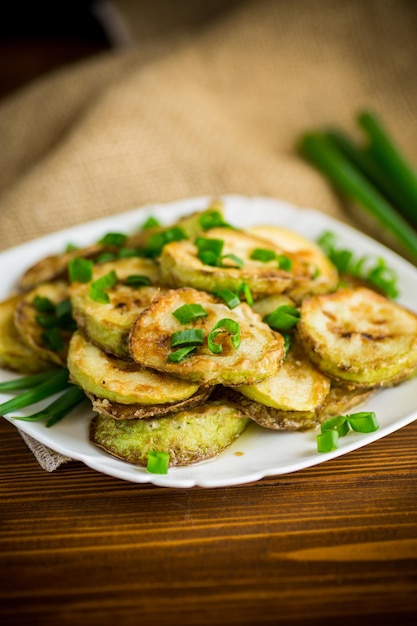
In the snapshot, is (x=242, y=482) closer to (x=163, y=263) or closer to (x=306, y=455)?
(x=306, y=455)

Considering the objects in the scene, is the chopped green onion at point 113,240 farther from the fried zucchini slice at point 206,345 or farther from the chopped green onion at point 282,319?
the chopped green onion at point 282,319

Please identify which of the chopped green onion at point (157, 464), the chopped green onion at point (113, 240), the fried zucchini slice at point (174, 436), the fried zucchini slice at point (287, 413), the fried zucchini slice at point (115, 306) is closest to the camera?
the chopped green onion at point (157, 464)

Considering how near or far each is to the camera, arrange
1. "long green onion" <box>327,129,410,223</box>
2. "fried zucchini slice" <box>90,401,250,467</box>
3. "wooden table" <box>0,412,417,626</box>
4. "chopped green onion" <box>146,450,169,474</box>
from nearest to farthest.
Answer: "wooden table" <box>0,412,417,626</box>, "chopped green onion" <box>146,450,169,474</box>, "fried zucchini slice" <box>90,401,250,467</box>, "long green onion" <box>327,129,410,223</box>

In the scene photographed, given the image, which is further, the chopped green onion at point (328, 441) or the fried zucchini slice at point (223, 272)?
the fried zucchini slice at point (223, 272)

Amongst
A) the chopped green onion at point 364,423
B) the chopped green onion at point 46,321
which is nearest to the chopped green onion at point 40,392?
the chopped green onion at point 46,321

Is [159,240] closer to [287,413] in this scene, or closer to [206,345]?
[206,345]

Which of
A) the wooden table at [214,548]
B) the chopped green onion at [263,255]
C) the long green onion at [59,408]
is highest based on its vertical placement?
the chopped green onion at [263,255]

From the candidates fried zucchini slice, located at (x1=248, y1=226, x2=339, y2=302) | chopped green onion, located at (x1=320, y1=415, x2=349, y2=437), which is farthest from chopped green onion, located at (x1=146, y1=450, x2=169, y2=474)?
fried zucchini slice, located at (x1=248, y1=226, x2=339, y2=302)

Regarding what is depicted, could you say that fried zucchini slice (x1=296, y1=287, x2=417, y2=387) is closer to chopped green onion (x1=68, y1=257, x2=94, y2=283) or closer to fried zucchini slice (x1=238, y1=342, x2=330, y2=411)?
fried zucchini slice (x1=238, y1=342, x2=330, y2=411)
